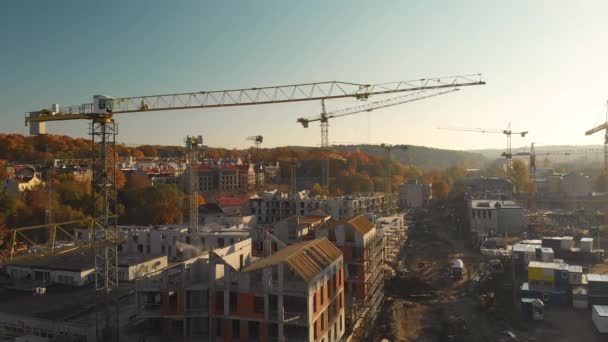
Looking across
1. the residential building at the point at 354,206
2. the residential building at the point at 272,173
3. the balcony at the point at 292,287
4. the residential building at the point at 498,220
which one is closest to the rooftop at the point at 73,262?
the balcony at the point at 292,287

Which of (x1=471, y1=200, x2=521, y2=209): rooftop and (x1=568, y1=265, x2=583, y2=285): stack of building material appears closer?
(x1=568, y1=265, x2=583, y2=285): stack of building material

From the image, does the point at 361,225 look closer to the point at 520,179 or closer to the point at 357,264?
the point at 357,264

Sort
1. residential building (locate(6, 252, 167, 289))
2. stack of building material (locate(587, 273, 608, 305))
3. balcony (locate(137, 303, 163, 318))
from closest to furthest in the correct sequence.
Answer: balcony (locate(137, 303, 163, 318))
stack of building material (locate(587, 273, 608, 305))
residential building (locate(6, 252, 167, 289))

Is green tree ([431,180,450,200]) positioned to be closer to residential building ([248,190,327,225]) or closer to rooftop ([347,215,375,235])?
residential building ([248,190,327,225])

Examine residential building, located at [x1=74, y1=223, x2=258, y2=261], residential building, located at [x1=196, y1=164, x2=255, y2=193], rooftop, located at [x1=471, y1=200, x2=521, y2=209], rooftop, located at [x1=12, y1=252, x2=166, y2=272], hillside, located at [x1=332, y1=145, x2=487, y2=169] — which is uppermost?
hillside, located at [x1=332, y1=145, x2=487, y2=169]

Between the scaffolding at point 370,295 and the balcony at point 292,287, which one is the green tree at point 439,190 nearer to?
the scaffolding at point 370,295

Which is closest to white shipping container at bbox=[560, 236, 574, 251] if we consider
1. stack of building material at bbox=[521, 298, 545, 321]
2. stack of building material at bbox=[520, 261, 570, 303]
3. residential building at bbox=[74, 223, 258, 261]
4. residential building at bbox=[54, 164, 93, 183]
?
stack of building material at bbox=[520, 261, 570, 303]

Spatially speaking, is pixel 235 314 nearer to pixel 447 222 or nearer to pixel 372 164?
pixel 447 222
